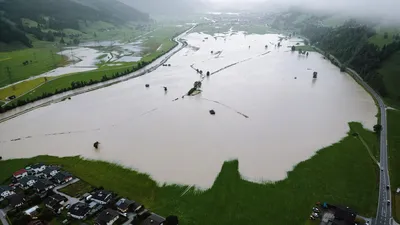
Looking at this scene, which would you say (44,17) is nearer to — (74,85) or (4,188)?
(74,85)

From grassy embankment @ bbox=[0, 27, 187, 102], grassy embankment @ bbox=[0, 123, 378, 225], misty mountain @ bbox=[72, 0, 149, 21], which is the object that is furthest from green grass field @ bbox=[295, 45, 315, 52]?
misty mountain @ bbox=[72, 0, 149, 21]

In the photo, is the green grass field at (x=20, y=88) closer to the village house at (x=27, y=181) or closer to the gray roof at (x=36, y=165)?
the gray roof at (x=36, y=165)

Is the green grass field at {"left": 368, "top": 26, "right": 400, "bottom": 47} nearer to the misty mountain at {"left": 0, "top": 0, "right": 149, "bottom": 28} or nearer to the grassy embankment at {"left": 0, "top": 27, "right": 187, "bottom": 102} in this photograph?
the grassy embankment at {"left": 0, "top": 27, "right": 187, "bottom": 102}

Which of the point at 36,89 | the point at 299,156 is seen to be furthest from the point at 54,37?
the point at 299,156

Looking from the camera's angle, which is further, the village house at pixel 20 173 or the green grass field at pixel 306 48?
the green grass field at pixel 306 48

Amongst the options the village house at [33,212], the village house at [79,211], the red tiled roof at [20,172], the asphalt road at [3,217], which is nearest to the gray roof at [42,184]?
the village house at [33,212]

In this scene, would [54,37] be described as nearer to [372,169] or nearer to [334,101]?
[334,101]
